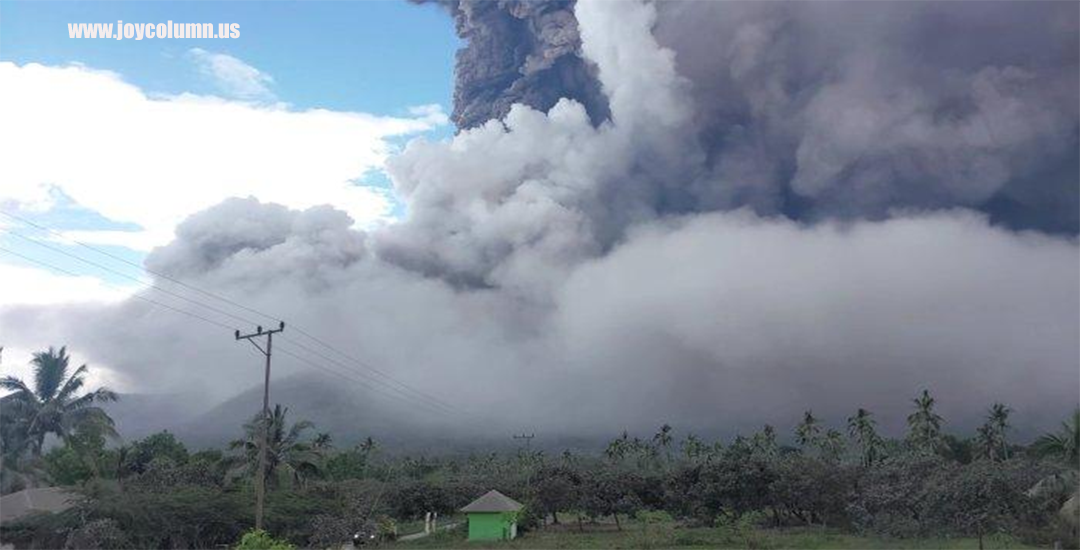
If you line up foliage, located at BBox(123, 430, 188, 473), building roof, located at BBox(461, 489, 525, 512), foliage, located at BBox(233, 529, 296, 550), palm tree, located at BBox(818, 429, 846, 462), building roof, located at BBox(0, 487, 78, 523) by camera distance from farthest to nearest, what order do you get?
palm tree, located at BBox(818, 429, 846, 462) → foliage, located at BBox(123, 430, 188, 473) → building roof, located at BBox(461, 489, 525, 512) → building roof, located at BBox(0, 487, 78, 523) → foliage, located at BBox(233, 529, 296, 550)

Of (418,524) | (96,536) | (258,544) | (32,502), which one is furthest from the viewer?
(418,524)

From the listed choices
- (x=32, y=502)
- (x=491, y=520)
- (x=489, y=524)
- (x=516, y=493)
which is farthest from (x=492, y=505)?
(x=32, y=502)

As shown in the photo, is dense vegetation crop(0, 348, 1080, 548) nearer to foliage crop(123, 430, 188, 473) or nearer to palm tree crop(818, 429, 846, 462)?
foliage crop(123, 430, 188, 473)

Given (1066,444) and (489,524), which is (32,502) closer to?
(489,524)

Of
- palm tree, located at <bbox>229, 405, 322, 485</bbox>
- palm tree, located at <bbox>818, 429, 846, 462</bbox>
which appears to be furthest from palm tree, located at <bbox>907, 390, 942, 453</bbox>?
palm tree, located at <bbox>229, 405, 322, 485</bbox>

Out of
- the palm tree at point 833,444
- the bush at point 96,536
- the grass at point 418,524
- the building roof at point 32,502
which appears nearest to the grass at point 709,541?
the grass at point 418,524

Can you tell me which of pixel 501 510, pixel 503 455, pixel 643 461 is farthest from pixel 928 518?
pixel 503 455
